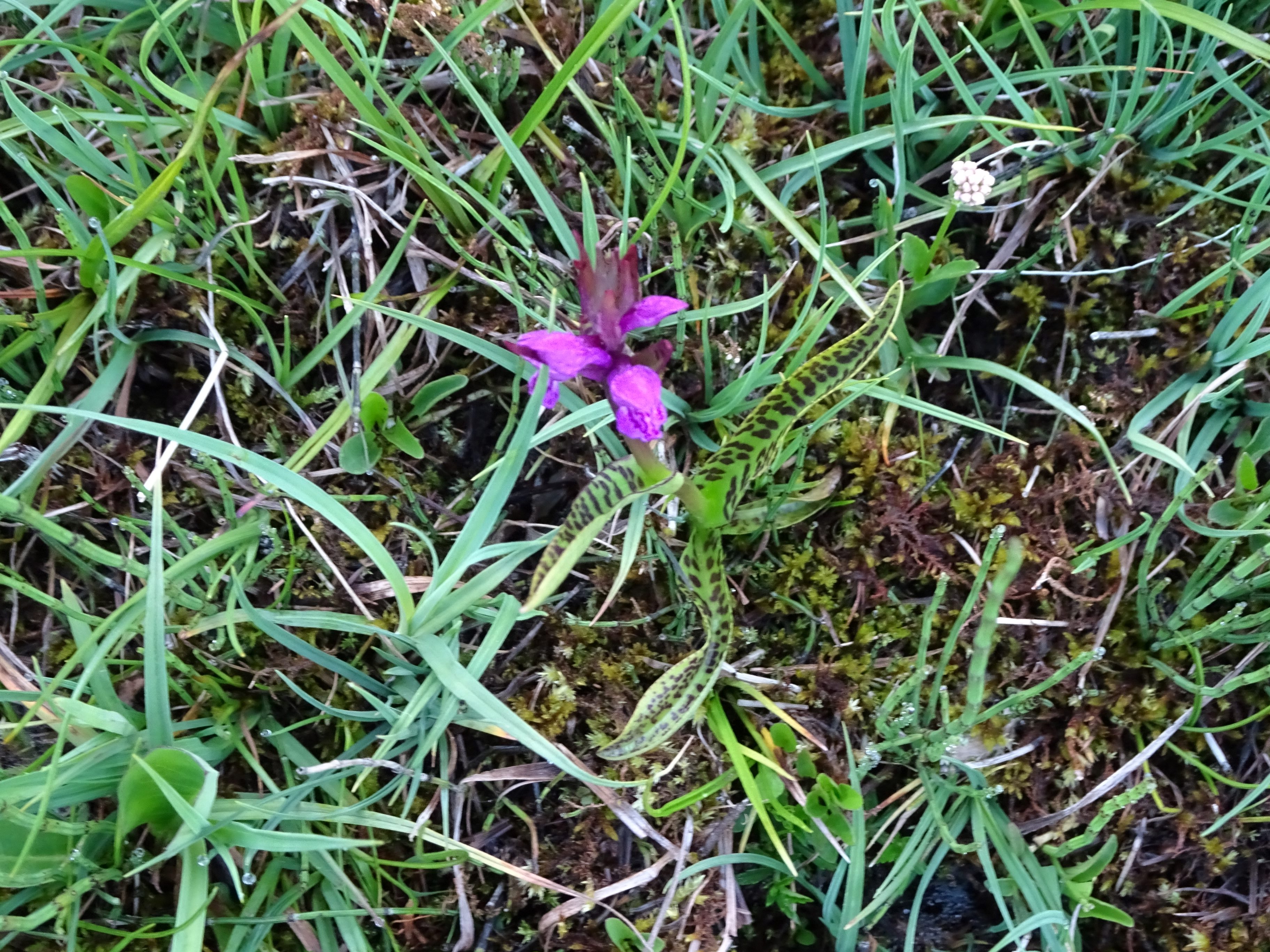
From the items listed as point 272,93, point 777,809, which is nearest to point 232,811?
point 777,809

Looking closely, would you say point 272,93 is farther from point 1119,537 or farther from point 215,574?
point 1119,537

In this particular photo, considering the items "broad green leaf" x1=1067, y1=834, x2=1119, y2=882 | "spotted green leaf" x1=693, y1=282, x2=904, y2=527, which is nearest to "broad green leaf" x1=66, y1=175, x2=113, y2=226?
"spotted green leaf" x1=693, y1=282, x2=904, y2=527

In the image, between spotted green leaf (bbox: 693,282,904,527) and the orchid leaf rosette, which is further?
spotted green leaf (bbox: 693,282,904,527)

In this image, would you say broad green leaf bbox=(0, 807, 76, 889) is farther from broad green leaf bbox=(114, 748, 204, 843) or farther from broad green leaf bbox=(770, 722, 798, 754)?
broad green leaf bbox=(770, 722, 798, 754)

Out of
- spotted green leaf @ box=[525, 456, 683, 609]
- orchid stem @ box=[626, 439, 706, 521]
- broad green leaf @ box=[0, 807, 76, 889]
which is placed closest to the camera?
spotted green leaf @ box=[525, 456, 683, 609]

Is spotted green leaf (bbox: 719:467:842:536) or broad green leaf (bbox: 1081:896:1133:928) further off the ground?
spotted green leaf (bbox: 719:467:842:536)

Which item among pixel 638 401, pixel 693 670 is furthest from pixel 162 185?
pixel 693 670

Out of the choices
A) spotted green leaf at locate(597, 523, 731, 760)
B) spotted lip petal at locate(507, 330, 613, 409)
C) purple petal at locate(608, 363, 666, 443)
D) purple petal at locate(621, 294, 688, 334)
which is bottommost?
spotted green leaf at locate(597, 523, 731, 760)
